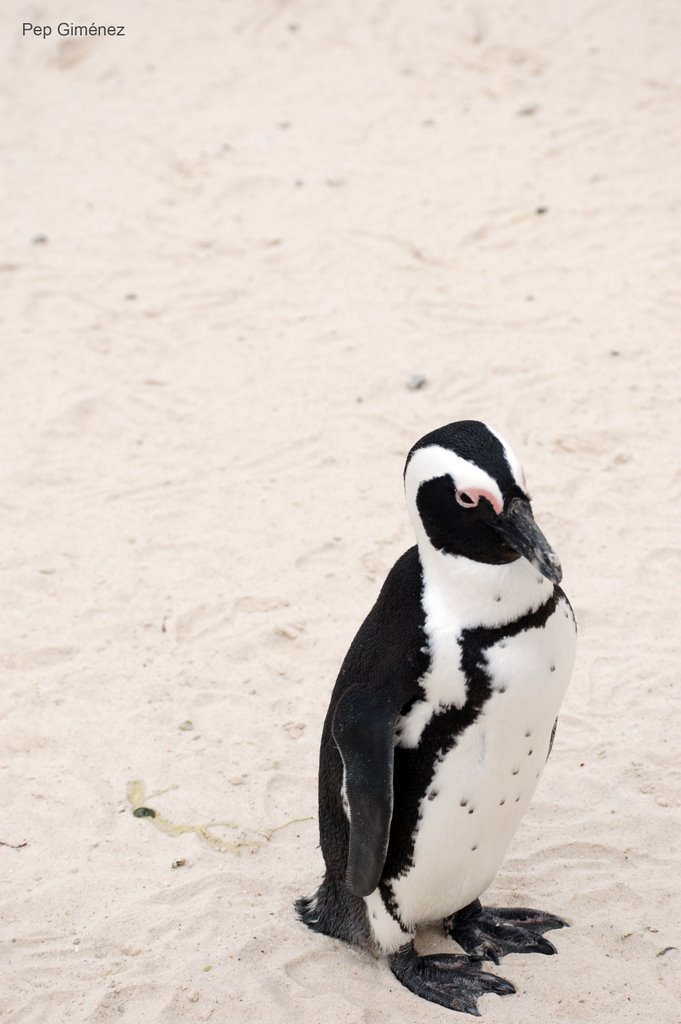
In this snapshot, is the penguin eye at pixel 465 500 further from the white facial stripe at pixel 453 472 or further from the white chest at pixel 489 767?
the white chest at pixel 489 767

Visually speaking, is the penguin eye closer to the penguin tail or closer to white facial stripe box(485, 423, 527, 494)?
white facial stripe box(485, 423, 527, 494)

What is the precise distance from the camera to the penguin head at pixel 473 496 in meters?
2.23

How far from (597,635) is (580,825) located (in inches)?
34.1

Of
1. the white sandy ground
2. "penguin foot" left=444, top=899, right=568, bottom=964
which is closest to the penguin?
"penguin foot" left=444, top=899, right=568, bottom=964

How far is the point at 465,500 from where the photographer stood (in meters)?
2.26

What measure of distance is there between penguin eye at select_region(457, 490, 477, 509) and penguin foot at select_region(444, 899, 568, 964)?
103 centimetres

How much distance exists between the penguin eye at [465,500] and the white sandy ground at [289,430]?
107 cm

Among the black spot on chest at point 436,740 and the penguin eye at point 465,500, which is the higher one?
the penguin eye at point 465,500

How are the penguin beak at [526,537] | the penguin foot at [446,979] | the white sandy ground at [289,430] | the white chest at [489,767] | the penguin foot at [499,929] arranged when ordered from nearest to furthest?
the penguin beak at [526,537] < the white chest at [489,767] < the penguin foot at [446,979] < the penguin foot at [499,929] < the white sandy ground at [289,430]

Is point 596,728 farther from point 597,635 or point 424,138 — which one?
point 424,138

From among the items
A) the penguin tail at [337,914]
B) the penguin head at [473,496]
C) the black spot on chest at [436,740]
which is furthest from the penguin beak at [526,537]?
the penguin tail at [337,914]

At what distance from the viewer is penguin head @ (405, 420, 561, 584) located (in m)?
2.23

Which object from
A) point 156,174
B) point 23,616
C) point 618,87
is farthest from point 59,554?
point 618,87

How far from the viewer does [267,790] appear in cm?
333
